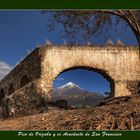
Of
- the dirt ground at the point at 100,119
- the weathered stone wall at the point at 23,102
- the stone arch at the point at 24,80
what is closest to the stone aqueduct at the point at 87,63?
the stone arch at the point at 24,80

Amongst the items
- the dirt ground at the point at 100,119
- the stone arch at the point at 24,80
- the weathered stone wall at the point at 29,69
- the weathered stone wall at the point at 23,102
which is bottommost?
the dirt ground at the point at 100,119

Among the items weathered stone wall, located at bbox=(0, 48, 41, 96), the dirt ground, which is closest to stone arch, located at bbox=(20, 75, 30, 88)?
weathered stone wall, located at bbox=(0, 48, 41, 96)

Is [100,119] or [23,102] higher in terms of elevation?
[23,102]

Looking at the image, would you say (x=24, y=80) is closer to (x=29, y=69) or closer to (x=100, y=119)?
(x=29, y=69)

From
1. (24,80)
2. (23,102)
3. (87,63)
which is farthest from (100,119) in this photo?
(24,80)

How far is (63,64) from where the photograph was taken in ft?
70.1

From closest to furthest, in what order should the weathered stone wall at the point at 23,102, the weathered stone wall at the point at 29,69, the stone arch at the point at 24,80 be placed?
the weathered stone wall at the point at 23,102, the weathered stone wall at the point at 29,69, the stone arch at the point at 24,80

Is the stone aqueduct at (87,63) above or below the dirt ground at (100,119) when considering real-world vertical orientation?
above

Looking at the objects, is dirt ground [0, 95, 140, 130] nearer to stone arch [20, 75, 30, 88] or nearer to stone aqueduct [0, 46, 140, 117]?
stone aqueduct [0, 46, 140, 117]

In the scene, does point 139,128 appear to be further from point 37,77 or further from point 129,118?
point 37,77

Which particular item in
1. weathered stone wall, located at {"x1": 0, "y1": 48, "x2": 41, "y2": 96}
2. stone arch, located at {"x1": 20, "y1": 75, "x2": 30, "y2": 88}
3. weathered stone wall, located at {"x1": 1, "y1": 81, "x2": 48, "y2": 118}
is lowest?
weathered stone wall, located at {"x1": 1, "y1": 81, "x2": 48, "y2": 118}

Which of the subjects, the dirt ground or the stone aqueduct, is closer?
the dirt ground

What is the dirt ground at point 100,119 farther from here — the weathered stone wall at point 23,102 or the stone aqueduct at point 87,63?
the stone aqueduct at point 87,63

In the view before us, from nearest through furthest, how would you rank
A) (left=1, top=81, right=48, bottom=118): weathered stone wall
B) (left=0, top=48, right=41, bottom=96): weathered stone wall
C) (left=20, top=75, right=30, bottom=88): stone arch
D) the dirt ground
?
the dirt ground < (left=1, top=81, right=48, bottom=118): weathered stone wall < (left=0, top=48, right=41, bottom=96): weathered stone wall < (left=20, top=75, right=30, bottom=88): stone arch
